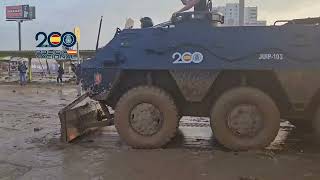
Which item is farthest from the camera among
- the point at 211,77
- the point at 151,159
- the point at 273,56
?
the point at 211,77

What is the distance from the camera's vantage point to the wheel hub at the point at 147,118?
7.99m

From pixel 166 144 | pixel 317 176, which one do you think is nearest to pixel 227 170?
pixel 317 176

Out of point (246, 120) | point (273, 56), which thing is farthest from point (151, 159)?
point (273, 56)

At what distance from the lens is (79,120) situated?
29.8 ft

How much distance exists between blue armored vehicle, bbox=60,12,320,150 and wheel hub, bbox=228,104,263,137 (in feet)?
0.05

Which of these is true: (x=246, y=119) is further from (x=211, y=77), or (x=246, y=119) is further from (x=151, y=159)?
(x=151, y=159)

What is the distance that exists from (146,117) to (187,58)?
1.17m

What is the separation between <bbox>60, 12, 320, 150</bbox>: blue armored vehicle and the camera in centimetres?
755

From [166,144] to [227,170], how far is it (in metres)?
1.70

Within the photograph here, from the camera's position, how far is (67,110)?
28.1 ft

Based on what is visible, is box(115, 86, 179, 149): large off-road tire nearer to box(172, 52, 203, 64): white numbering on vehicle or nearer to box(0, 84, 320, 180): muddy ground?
box(0, 84, 320, 180): muddy ground

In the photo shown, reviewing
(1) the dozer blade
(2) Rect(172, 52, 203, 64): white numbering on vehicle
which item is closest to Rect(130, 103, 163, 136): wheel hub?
(1) the dozer blade

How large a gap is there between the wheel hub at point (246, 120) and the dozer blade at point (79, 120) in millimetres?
2200

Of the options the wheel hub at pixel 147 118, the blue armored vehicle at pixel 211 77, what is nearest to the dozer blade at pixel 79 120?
the blue armored vehicle at pixel 211 77
